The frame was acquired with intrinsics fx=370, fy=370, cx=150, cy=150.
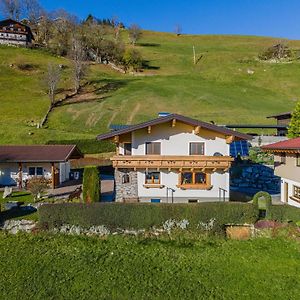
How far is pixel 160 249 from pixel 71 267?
185 inches

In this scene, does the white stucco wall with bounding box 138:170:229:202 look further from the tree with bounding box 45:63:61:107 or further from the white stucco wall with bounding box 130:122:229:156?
the tree with bounding box 45:63:61:107

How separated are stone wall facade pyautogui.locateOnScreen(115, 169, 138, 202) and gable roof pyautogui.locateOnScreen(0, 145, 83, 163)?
9.56m

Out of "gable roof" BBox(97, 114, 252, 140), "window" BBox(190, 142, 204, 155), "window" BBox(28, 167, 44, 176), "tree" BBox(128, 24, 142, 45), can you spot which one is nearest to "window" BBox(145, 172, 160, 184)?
"window" BBox(190, 142, 204, 155)

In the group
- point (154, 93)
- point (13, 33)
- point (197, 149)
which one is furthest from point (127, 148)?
point (13, 33)

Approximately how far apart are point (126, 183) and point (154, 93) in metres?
53.9

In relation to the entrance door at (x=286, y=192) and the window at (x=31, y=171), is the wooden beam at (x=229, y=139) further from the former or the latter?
the window at (x=31, y=171)

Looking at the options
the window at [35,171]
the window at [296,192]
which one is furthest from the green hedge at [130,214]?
the window at [35,171]

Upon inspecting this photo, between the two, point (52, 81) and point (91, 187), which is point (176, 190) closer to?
point (91, 187)

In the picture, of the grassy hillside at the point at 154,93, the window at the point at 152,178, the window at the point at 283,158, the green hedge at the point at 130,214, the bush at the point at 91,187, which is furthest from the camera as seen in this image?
the grassy hillside at the point at 154,93

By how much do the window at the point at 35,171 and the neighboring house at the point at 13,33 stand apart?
7847 cm

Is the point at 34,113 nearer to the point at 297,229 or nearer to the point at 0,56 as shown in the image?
the point at 0,56

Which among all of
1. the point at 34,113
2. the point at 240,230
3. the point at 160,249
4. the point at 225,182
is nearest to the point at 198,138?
the point at 225,182

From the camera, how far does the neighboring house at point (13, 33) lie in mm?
104438

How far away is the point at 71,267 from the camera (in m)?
17.2
